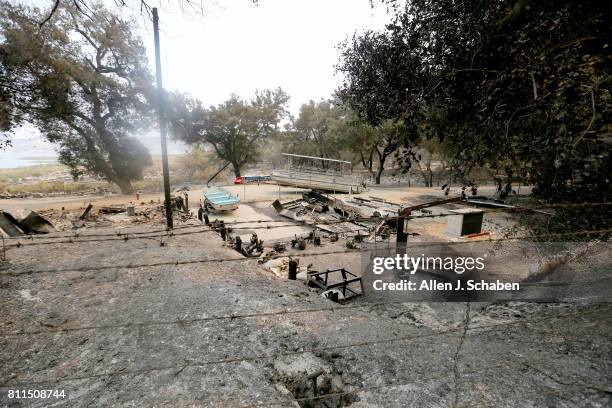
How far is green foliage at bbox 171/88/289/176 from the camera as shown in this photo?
99.8ft

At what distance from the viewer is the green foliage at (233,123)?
3041cm

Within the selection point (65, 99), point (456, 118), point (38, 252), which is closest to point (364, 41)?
point (456, 118)

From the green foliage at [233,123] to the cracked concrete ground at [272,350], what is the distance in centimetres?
2663

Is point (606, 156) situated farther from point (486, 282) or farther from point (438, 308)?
point (486, 282)

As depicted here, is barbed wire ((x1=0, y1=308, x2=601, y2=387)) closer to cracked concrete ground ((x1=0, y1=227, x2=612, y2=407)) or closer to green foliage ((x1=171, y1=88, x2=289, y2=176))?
cracked concrete ground ((x1=0, y1=227, x2=612, y2=407))

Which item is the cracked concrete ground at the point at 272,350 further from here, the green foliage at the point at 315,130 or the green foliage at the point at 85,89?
the green foliage at the point at 315,130

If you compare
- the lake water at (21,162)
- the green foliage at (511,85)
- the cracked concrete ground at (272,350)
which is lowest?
the lake water at (21,162)

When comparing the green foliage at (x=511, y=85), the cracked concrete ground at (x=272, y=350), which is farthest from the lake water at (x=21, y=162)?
the green foliage at (x=511, y=85)

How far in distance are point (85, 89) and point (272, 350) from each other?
25769mm

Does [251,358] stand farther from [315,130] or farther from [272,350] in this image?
[315,130]

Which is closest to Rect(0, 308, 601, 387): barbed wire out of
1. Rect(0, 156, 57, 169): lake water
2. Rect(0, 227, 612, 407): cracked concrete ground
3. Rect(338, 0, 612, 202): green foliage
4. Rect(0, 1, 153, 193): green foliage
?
Rect(0, 227, 612, 407): cracked concrete ground

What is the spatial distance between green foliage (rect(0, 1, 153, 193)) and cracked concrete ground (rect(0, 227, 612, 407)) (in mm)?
16923

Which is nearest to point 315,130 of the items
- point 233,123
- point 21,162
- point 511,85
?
point 233,123

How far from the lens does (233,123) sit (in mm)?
31188
